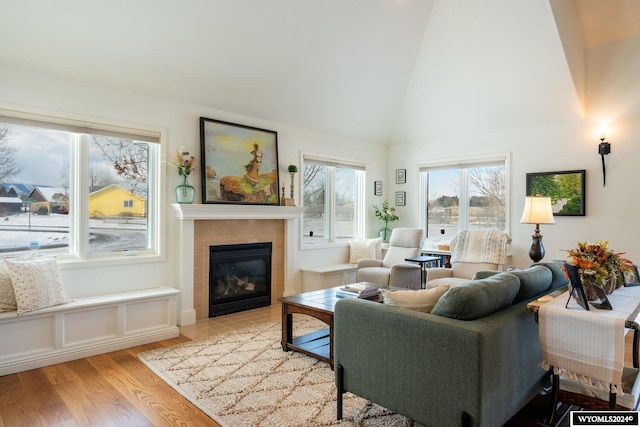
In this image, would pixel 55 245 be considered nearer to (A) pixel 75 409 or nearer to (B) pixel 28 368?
(B) pixel 28 368

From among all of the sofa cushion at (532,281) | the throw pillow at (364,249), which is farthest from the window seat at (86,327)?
the sofa cushion at (532,281)

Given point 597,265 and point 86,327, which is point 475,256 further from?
point 86,327

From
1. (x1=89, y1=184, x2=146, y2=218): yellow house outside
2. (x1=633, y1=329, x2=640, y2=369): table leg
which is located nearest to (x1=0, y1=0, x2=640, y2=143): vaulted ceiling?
(x1=89, y1=184, x2=146, y2=218): yellow house outside

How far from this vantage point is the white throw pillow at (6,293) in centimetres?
Result: 305

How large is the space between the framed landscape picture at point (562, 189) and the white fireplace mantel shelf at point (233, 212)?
3185 mm

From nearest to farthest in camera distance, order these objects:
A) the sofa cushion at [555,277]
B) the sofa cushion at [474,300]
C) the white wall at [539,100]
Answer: the sofa cushion at [474,300], the sofa cushion at [555,277], the white wall at [539,100]

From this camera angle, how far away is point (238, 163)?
4.81 meters

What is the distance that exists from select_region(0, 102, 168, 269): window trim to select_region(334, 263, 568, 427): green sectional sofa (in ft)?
8.75

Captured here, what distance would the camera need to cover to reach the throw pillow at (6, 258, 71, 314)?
3059 millimetres

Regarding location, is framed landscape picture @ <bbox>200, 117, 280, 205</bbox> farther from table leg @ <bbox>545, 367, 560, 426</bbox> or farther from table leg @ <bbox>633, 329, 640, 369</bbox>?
table leg @ <bbox>633, 329, 640, 369</bbox>

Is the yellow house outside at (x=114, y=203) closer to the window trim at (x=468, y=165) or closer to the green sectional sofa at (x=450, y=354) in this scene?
the green sectional sofa at (x=450, y=354)

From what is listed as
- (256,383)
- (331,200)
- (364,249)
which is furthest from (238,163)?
(256,383)

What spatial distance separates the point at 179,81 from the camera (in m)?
4.12

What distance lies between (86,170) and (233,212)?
5.13ft
